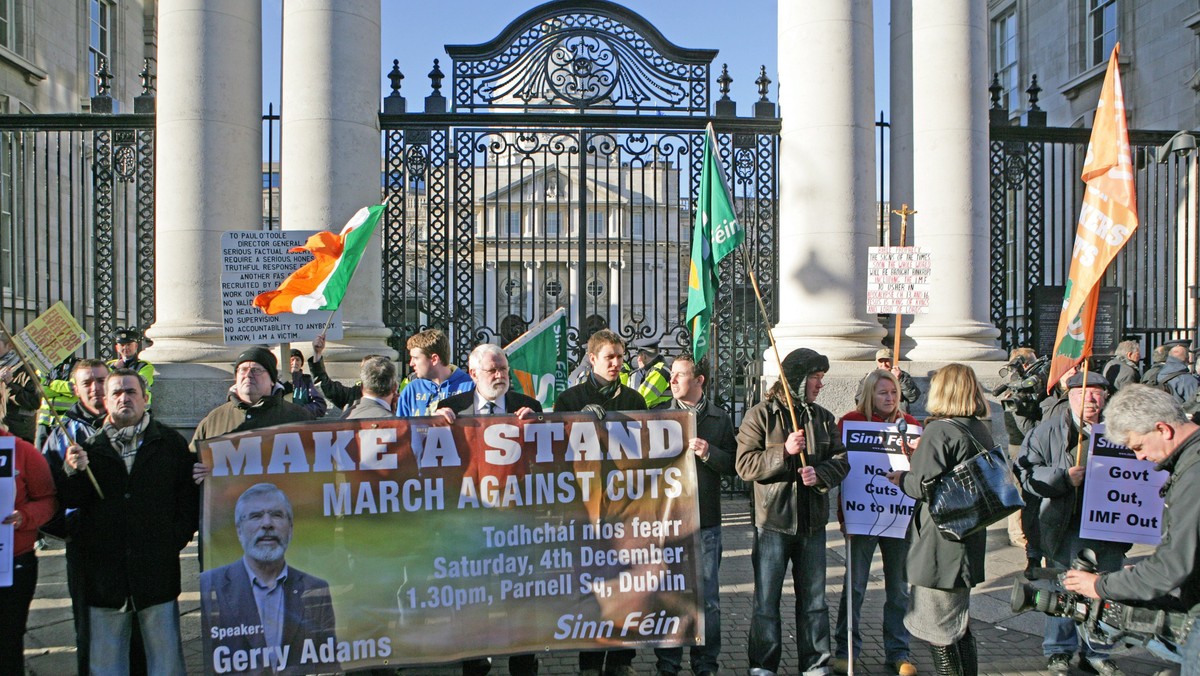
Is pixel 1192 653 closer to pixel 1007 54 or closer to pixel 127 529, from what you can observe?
pixel 127 529

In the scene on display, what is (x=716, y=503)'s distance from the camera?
5.07 meters

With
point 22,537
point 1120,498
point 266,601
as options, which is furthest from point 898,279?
point 22,537

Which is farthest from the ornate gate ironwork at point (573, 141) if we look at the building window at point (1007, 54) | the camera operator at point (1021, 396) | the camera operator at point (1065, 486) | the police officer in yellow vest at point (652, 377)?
the building window at point (1007, 54)

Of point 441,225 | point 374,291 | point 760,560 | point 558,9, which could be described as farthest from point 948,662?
point 558,9

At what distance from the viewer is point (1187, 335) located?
12.3m

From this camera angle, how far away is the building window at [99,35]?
2041 cm

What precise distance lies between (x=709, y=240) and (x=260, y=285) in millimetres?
3751

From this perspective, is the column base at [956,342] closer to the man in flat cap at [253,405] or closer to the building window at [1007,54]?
the man in flat cap at [253,405]

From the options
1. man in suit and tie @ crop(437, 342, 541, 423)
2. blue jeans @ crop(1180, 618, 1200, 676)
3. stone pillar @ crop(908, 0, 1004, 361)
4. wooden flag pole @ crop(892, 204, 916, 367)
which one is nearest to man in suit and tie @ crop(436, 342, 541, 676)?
man in suit and tie @ crop(437, 342, 541, 423)

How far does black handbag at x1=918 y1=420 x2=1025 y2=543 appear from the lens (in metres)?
4.27

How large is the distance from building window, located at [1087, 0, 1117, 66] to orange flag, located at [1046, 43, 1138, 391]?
1507 cm

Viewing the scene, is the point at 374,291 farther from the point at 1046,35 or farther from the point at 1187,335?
the point at 1046,35

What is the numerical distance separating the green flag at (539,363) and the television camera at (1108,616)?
13.2 feet

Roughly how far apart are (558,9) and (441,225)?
3.21 meters
